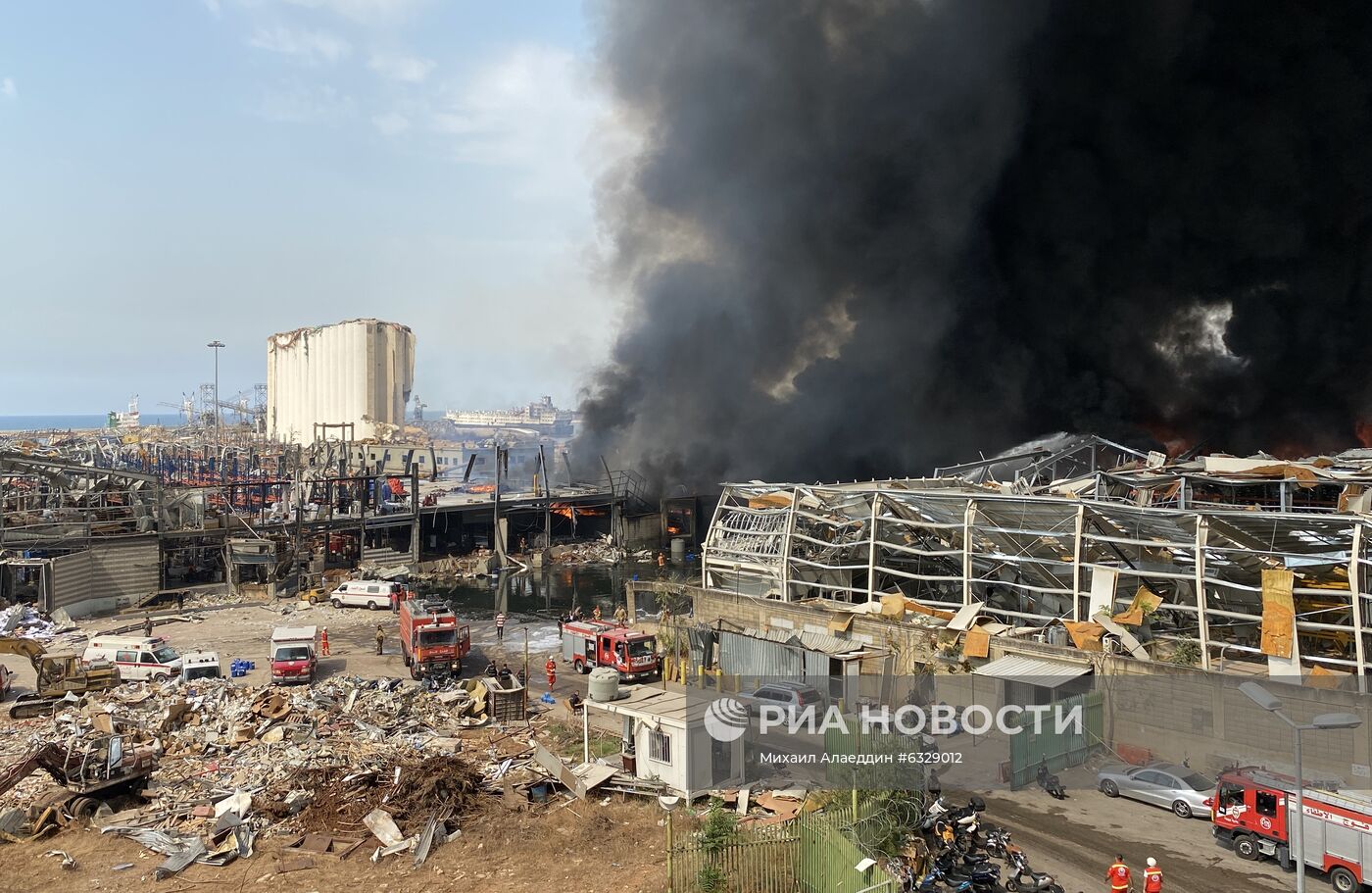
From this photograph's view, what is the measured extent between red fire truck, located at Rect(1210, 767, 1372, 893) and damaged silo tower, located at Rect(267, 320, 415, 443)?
11159cm

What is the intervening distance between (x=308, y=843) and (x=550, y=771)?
13.3 feet

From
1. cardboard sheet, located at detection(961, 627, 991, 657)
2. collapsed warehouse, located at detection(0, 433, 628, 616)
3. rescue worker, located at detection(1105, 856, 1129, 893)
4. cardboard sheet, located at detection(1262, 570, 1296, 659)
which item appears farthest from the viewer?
collapsed warehouse, located at detection(0, 433, 628, 616)

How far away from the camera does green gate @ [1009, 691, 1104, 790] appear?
17.5m

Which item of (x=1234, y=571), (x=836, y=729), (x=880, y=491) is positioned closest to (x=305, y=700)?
(x=836, y=729)

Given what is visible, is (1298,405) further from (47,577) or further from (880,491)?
(47,577)

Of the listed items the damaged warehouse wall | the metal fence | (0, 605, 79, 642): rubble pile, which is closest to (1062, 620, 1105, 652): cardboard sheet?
the damaged warehouse wall

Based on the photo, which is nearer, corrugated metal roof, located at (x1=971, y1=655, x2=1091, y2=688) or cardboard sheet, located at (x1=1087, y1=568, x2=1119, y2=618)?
corrugated metal roof, located at (x1=971, y1=655, x2=1091, y2=688)

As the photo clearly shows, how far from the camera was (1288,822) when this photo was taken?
14.1 metres

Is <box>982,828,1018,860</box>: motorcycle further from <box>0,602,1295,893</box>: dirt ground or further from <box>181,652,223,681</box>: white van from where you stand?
<box>181,652,223,681</box>: white van

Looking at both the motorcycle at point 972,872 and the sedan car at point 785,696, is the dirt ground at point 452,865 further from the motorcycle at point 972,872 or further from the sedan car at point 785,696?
the sedan car at point 785,696

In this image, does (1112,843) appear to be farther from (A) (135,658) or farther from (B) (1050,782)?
(A) (135,658)

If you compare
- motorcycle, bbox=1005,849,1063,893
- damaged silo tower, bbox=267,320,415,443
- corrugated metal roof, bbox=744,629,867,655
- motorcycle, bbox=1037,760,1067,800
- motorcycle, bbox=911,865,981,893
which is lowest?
motorcycle, bbox=1037,760,1067,800

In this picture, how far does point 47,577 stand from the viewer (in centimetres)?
3466

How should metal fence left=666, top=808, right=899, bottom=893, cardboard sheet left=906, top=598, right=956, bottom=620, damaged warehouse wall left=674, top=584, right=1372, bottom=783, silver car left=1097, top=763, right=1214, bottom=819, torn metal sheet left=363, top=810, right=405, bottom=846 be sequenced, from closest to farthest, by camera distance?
1. metal fence left=666, top=808, right=899, bottom=893
2. torn metal sheet left=363, top=810, right=405, bottom=846
3. silver car left=1097, top=763, right=1214, bottom=819
4. damaged warehouse wall left=674, top=584, right=1372, bottom=783
5. cardboard sheet left=906, top=598, right=956, bottom=620
